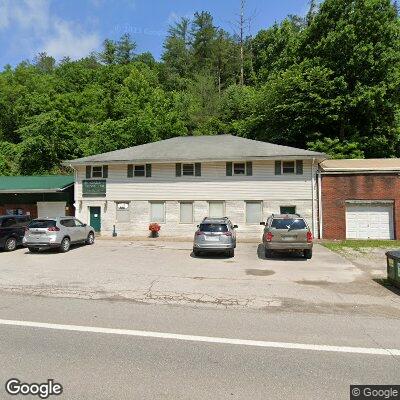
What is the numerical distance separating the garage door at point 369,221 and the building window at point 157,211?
38.7 ft

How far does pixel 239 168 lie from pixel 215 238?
8.66 meters

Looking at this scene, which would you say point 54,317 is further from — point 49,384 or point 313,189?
point 313,189

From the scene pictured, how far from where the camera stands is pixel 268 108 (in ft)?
118

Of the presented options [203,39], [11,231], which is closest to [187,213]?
[11,231]

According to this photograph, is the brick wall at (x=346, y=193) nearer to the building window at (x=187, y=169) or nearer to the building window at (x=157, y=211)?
the building window at (x=187, y=169)

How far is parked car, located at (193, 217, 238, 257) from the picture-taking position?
15688mm

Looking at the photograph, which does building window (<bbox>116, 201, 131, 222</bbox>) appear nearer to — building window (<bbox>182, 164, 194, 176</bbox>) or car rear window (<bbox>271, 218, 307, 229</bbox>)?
building window (<bbox>182, 164, 194, 176</bbox>)

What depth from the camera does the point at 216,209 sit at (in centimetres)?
2358

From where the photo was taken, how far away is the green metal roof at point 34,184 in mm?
25875

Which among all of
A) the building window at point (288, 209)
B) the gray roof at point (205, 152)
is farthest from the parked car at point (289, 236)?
the gray roof at point (205, 152)

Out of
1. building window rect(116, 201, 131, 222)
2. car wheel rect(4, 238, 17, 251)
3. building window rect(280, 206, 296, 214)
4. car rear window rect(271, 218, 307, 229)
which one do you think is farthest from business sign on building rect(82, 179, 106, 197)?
car rear window rect(271, 218, 307, 229)

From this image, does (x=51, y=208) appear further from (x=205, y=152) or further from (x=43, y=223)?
(x=205, y=152)

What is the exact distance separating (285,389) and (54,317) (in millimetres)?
5122

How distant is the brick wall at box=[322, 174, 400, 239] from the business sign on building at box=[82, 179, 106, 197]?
14.7m
